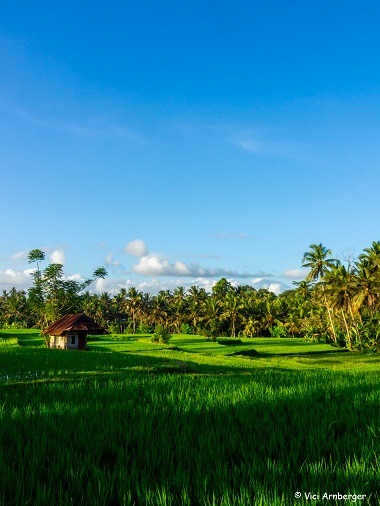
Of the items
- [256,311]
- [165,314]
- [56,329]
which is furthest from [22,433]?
[165,314]

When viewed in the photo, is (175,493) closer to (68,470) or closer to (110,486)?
(110,486)

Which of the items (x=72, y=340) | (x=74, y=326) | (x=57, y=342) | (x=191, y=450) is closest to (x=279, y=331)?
(x=72, y=340)

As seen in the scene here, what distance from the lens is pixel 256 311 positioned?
84438mm

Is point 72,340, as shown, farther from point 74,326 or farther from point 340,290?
point 340,290

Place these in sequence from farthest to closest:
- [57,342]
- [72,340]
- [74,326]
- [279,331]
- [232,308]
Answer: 1. [232,308]
2. [279,331]
3. [57,342]
4. [72,340]
5. [74,326]

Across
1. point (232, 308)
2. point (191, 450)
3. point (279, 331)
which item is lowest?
point (279, 331)

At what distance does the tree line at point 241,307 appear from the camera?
180 ft

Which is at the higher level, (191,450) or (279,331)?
(191,450)

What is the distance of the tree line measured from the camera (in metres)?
54.9

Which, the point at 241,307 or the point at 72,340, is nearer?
the point at 72,340

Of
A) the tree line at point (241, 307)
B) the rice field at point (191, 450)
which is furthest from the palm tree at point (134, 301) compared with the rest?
the rice field at point (191, 450)

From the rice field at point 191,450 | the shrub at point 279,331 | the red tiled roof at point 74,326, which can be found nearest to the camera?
the rice field at point 191,450

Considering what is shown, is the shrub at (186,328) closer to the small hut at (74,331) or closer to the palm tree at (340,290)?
the palm tree at (340,290)

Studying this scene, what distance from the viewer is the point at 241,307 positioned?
8200 cm
